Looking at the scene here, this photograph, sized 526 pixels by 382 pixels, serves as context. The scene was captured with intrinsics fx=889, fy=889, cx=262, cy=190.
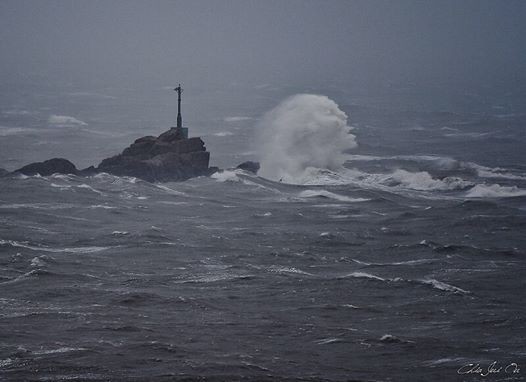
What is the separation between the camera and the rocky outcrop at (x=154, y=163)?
70.7 metres

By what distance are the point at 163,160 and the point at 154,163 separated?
1.02 m

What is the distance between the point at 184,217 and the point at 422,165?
3313 cm

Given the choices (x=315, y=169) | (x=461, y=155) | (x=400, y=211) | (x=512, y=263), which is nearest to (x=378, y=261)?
(x=512, y=263)

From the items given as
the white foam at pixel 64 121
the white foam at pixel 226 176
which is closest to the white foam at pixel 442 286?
the white foam at pixel 226 176

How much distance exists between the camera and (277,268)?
44062 mm

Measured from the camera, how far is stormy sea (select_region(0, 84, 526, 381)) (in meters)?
30.7

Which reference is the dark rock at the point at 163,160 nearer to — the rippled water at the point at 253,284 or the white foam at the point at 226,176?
the white foam at the point at 226,176

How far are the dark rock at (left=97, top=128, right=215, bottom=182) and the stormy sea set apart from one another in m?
1.79

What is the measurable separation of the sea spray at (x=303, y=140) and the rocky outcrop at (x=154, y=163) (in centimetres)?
782

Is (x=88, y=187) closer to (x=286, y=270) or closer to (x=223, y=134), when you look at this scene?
(x=286, y=270)

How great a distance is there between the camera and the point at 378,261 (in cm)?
4562

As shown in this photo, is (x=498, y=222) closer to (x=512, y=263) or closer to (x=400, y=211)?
(x=400, y=211)

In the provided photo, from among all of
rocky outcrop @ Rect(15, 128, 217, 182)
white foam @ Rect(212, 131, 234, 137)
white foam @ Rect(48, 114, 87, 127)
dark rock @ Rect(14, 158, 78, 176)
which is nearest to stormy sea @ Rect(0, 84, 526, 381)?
dark rock @ Rect(14, 158, 78, 176)

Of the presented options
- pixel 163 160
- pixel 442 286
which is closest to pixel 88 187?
pixel 163 160
